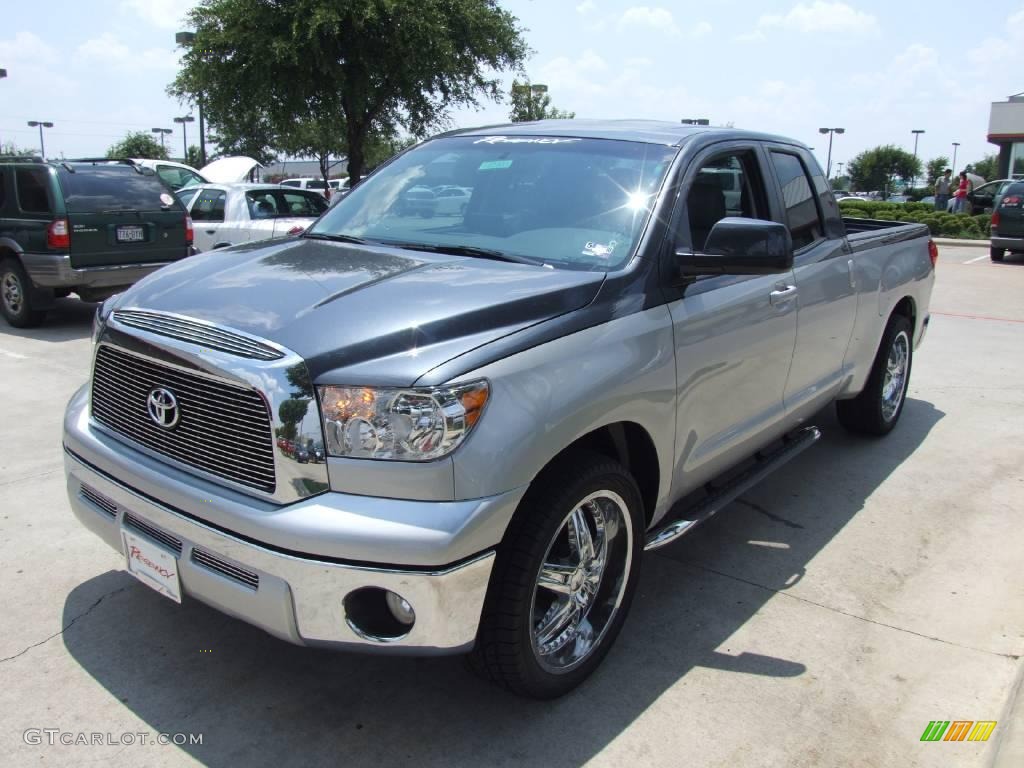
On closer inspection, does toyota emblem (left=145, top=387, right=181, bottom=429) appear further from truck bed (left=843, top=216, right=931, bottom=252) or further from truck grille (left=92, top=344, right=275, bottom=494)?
truck bed (left=843, top=216, right=931, bottom=252)

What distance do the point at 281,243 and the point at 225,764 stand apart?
2066 mm

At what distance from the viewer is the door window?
3.68 metres

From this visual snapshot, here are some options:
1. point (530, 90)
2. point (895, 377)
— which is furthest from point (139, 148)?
point (895, 377)

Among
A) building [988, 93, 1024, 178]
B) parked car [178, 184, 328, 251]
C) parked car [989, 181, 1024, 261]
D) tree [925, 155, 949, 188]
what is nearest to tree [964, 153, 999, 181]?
tree [925, 155, 949, 188]

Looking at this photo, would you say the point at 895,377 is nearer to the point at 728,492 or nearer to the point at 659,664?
the point at 728,492

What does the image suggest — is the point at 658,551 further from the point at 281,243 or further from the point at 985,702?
the point at 281,243

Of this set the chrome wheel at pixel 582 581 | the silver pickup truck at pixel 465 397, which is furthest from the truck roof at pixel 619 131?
the chrome wheel at pixel 582 581

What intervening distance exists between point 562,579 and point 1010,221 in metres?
17.1

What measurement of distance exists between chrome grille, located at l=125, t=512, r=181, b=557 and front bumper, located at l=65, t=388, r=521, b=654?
0.04ft

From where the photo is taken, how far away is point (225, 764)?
265 cm

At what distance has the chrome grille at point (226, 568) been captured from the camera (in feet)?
8.28

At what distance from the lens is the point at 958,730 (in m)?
2.95

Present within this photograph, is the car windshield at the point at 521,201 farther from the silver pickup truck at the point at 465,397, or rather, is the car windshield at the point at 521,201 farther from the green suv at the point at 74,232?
the green suv at the point at 74,232

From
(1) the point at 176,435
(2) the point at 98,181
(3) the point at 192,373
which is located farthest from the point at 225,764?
(2) the point at 98,181
